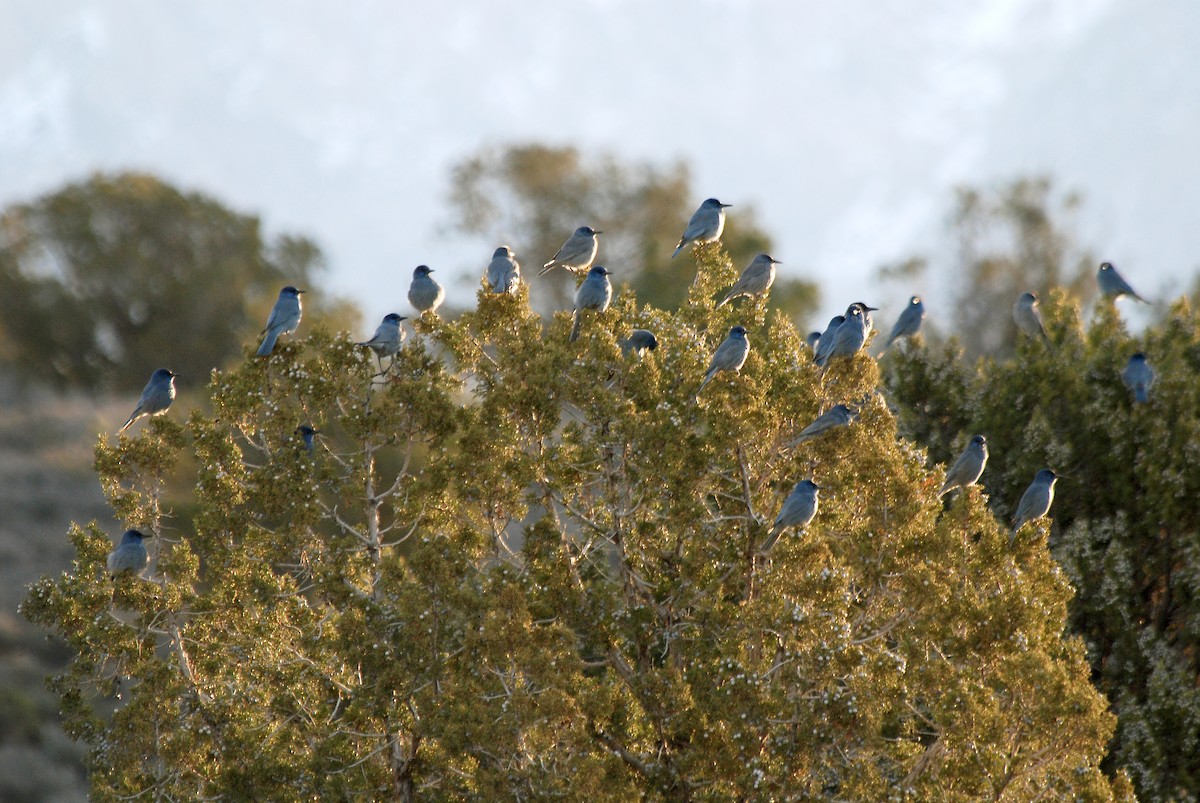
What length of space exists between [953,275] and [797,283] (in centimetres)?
695

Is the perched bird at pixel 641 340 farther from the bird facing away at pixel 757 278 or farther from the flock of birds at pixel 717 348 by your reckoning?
the bird facing away at pixel 757 278

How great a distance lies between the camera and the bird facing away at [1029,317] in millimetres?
18891

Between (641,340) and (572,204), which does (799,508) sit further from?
(572,204)

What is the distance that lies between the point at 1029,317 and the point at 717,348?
960 cm

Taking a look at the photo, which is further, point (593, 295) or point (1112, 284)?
point (1112, 284)

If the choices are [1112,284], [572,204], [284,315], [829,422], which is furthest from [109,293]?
[829,422]

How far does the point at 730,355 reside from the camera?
10383 mm

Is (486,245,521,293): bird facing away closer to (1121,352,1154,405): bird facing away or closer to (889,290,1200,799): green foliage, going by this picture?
(889,290,1200,799): green foliage

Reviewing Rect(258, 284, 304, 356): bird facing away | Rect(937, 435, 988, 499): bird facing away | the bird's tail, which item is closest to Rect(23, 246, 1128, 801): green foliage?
the bird's tail

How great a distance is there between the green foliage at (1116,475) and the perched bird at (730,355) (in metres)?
6.39

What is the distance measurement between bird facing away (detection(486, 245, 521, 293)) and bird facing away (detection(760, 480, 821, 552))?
2.89 m

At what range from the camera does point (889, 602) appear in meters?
10.5

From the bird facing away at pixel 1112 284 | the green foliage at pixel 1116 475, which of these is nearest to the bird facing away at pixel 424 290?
the green foliage at pixel 1116 475

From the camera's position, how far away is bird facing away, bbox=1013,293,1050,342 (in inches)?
744
